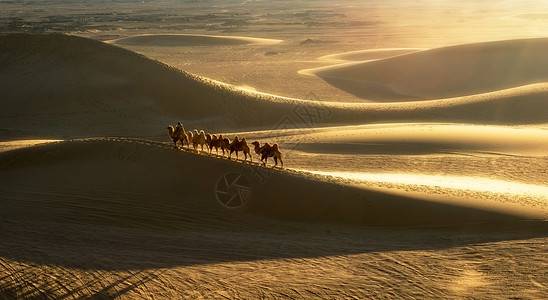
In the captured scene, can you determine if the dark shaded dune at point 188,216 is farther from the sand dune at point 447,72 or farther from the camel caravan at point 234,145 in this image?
the sand dune at point 447,72

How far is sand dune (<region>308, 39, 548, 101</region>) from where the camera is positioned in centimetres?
3706

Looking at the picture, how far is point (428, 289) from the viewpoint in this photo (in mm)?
7188

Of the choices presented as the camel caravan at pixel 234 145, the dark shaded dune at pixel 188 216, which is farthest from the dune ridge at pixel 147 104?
the dark shaded dune at pixel 188 216

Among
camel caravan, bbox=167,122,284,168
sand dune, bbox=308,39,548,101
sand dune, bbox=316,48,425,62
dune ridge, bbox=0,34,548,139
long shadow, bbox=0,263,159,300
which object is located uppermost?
sand dune, bbox=316,48,425,62

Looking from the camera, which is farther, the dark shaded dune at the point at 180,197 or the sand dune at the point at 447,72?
the sand dune at the point at 447,72

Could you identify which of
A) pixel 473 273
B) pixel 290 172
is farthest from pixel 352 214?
pixel 473 273

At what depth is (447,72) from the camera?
4003 cm

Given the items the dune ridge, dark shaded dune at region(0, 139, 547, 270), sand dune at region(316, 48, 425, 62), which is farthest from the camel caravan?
sand dune at region(316, 48, 425, 62)

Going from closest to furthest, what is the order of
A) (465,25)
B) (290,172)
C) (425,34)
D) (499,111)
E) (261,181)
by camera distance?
(261,181) < (290,172) < (499,111) < (425,34) < (465,25)

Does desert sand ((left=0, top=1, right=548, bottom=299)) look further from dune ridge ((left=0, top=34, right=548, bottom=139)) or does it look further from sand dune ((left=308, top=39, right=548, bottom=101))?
sand dune ((left=308, top=39, right=548, bottom=101))

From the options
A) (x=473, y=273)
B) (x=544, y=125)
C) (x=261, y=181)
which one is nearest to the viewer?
(x=473, y=273)

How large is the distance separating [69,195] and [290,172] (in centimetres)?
528

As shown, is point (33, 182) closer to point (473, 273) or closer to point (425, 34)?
point (473, 273)

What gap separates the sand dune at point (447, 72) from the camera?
37.1m
